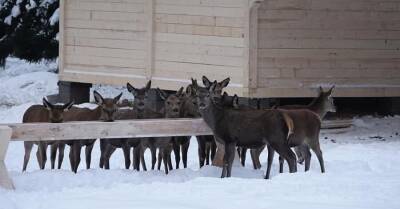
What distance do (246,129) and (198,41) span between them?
6569mm

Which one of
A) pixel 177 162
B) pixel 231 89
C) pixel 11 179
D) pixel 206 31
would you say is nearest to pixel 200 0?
pixel 206 31

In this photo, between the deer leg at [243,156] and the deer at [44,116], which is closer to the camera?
the deer at [44,116]

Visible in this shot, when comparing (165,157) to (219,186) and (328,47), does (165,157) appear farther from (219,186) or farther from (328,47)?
(328,47)

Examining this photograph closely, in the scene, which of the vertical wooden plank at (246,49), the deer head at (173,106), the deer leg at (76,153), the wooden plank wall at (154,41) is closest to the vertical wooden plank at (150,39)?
the wooden plank wall at (154,41)

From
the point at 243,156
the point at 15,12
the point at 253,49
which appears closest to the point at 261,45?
the point at 253,49

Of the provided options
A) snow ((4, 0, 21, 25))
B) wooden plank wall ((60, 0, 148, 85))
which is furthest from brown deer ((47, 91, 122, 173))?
snow ((4, 0, 21, 25))

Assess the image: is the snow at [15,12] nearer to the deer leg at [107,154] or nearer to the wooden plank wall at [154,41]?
the wooden plank wall at [154,41]

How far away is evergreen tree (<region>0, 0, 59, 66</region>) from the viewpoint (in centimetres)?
2578

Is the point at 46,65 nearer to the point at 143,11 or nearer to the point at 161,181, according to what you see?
the point at 143,11

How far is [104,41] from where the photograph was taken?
75.9ft

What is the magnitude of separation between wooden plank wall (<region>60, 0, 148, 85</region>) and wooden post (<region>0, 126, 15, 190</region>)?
9.17 meters

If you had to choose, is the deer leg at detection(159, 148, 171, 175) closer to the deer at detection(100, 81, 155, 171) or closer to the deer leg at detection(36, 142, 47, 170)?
the deer at detection(100, 81, 155, 171)

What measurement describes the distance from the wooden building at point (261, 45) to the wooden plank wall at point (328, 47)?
0.06 feet

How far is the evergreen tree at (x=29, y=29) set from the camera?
84.6 ft
